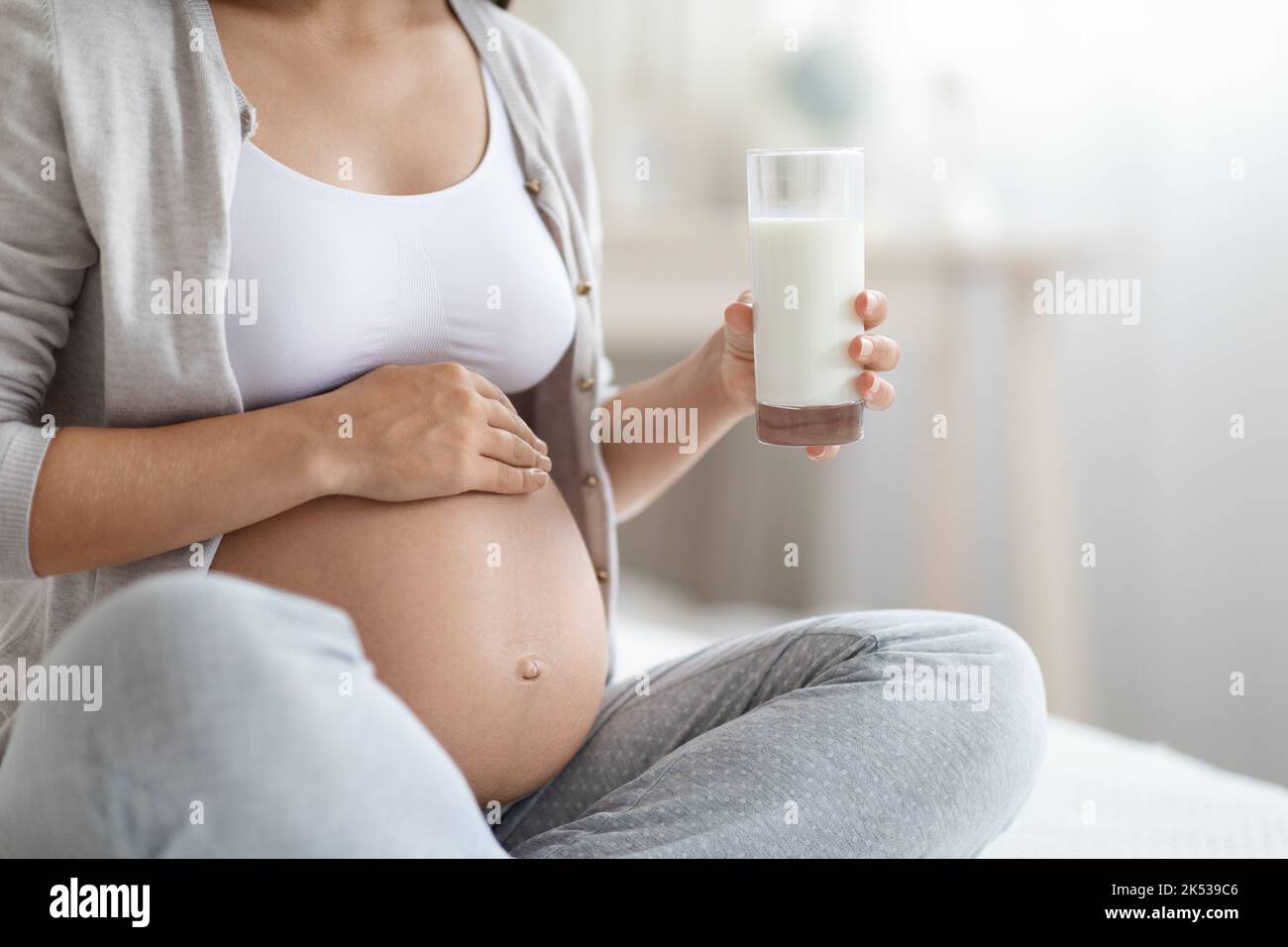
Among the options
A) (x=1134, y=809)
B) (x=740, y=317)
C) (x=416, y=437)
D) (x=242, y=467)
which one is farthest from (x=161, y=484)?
(x=1134, y=809)

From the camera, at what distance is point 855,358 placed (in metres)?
0.85

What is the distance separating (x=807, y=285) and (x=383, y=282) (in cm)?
28

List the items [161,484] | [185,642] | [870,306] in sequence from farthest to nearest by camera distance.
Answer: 1. [870,306]
2. [161,484]
3. [185,642]

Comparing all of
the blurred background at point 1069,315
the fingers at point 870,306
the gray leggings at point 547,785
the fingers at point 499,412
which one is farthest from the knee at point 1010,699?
the blurred background at point 1069,315

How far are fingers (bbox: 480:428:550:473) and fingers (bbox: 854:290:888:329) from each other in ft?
0.79

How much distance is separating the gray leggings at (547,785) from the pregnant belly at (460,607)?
6 cm

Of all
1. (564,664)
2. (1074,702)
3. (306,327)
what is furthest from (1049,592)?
(306,327)

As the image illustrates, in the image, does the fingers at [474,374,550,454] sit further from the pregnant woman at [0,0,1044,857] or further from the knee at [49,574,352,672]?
the knee at [49,574,352,672]

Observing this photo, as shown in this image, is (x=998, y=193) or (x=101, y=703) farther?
(x=998, y=193)

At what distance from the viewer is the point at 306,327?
0.82 meters

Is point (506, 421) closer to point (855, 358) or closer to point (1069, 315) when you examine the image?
point (855, 358)

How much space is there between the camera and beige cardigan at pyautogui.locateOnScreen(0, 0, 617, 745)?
29.9 inches
